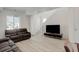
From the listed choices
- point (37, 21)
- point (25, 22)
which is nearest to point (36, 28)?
point (37, 21)

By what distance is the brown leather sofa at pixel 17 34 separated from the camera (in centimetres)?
220

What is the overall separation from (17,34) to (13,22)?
1.19 feet

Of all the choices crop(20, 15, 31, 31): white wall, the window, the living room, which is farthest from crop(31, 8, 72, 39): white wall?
the window

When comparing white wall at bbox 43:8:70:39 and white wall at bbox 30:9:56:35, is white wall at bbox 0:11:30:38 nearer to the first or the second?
white wall at bbox 30:9:56:35

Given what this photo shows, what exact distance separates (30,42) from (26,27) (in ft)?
1.51

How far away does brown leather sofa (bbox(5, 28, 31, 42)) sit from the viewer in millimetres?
2196

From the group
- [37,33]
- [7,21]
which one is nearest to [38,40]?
[37,33]

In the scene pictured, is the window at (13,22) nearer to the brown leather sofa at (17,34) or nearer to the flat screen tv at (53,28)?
the brown leather sofa at (17,34)

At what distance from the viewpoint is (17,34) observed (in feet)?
7.86

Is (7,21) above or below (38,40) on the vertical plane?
above

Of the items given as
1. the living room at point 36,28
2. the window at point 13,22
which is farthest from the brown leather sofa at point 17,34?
the window at point 13,22

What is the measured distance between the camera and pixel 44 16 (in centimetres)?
244

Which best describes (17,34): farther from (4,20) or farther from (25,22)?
(4,20)
